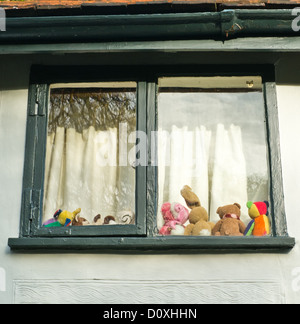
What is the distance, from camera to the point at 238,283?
14.6 feet

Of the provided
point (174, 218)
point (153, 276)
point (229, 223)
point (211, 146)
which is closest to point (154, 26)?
point (211, 146)

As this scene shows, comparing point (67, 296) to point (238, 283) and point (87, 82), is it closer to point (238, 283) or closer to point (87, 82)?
point (238, 283)

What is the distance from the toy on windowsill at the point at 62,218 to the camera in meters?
4.80

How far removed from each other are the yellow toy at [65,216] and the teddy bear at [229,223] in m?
1.21

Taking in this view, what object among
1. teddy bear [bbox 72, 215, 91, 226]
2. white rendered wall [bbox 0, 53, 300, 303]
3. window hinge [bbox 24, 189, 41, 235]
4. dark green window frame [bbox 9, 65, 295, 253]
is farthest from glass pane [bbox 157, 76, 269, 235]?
window hinge [bbox 24, 189, 41, 235]

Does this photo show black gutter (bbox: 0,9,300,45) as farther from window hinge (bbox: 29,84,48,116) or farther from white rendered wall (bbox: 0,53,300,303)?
white rendered wall (bbox: 0,53,300,303)

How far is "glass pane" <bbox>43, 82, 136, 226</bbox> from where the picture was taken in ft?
16.0

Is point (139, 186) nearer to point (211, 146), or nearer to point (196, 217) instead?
point (196, 217)

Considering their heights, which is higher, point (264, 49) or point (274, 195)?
point (264, 49)

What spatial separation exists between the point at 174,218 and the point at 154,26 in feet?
5.23

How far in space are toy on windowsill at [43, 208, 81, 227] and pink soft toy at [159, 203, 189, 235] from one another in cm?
76

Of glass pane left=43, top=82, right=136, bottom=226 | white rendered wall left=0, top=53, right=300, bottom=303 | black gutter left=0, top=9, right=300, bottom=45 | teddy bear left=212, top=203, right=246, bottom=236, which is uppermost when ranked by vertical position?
black gutter left=0, top=9, right=300, bottom=45
